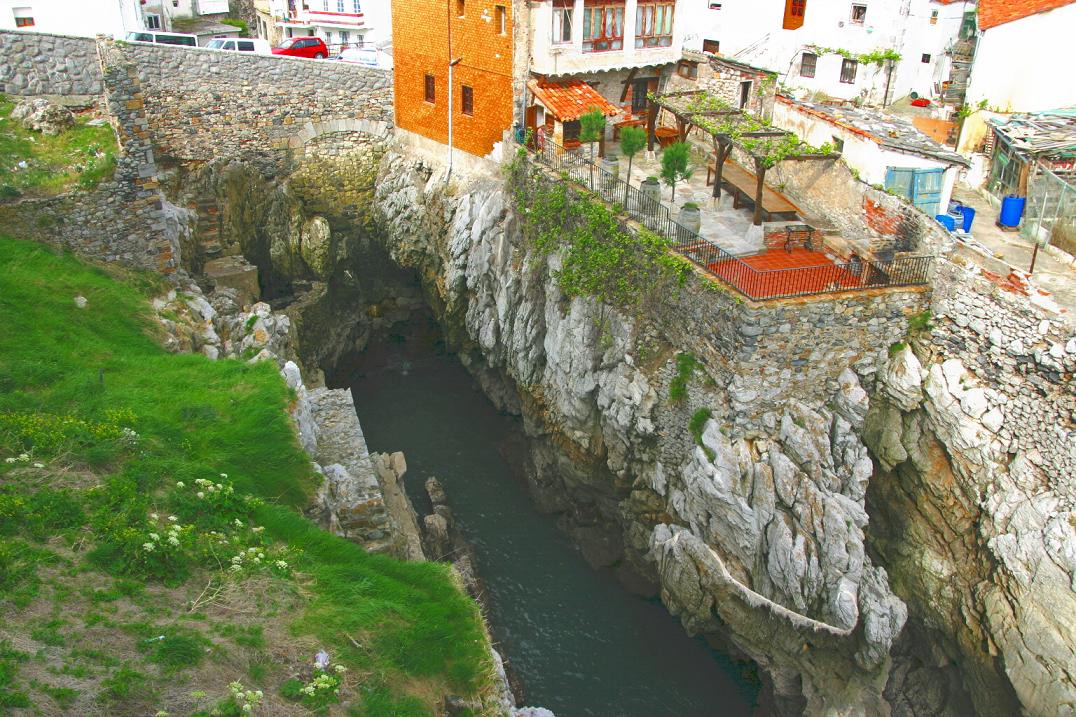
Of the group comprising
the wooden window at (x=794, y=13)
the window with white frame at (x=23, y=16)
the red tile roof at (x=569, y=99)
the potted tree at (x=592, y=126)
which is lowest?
the potted tree at (x=592, y=126)

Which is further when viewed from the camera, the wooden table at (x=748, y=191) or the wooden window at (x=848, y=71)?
the wooden window at (x=848, y=71)

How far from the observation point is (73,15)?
116 feet

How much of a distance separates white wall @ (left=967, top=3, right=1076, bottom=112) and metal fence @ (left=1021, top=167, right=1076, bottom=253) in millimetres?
5590

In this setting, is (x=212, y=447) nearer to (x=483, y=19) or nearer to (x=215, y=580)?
(x=215, y=580)

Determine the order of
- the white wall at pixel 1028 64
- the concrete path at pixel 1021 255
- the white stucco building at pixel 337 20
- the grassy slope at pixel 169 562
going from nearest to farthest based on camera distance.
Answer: the grassy slope at pixel 169 562, the concrete path at pixel 1021 255, the white wall at pixel 1028 64, the white stucco building at pixel 337 20

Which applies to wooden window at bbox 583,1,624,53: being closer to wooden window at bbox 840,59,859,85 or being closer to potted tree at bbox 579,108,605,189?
potted tree at bbox 579,108,605,189

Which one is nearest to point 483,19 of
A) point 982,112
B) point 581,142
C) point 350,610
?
point 581,142

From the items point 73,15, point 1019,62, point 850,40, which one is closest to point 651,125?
point 850,40

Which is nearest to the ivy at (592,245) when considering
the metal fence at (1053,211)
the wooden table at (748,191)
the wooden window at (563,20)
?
the wooden table at (748,191)

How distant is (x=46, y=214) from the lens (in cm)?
2280

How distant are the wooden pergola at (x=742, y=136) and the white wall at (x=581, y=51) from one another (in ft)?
8.66

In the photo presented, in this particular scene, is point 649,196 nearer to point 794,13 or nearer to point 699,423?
point 699,423

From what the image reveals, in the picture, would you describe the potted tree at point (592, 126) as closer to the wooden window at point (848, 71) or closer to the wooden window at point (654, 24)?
the wooden window at point (654, 24)

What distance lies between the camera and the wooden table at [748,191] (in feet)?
86.3
